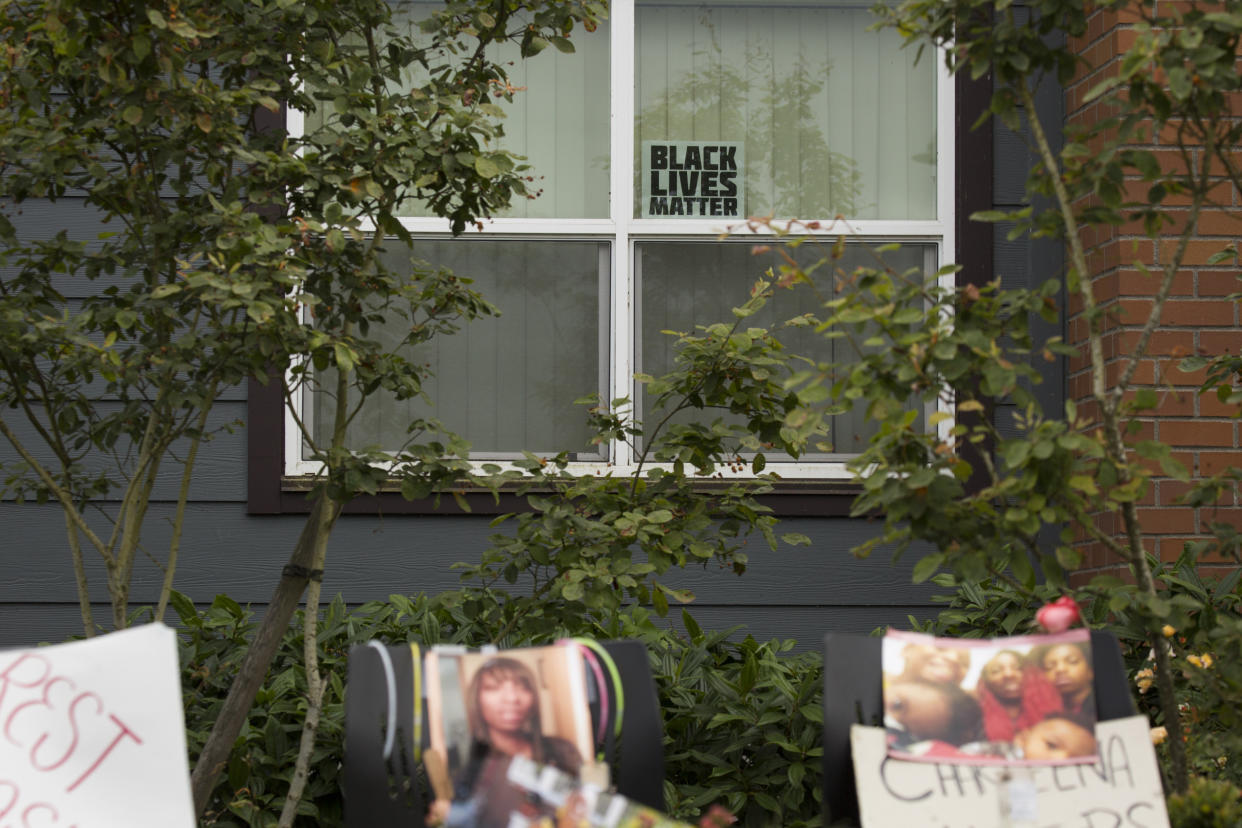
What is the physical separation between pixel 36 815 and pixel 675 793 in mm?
1707

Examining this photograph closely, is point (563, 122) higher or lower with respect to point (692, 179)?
higher

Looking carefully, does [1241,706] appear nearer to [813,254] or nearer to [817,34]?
[813,254]

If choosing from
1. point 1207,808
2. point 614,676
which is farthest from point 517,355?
point 1207,808

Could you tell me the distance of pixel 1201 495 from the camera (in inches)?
82.4

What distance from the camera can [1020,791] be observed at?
1773 millimetres

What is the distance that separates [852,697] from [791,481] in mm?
2060

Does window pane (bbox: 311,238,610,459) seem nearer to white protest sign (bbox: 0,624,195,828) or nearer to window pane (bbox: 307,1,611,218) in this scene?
window pane (bbox: 307,1,611,218)

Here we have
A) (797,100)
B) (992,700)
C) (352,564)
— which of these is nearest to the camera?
(992,700)

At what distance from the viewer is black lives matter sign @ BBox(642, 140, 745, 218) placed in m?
4.16

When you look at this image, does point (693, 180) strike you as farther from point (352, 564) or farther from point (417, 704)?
point (417, 704)

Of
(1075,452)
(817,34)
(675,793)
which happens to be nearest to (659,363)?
(817,34)

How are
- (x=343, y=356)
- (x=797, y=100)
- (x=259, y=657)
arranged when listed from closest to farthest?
1. (x=343, y=356)
2. (x=259, y=657)
3. (x=797, y=100)

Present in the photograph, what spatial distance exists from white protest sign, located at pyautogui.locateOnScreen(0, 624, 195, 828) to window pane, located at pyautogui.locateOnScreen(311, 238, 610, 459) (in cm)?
230

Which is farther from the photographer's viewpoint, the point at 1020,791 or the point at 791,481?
the point at 791,481
